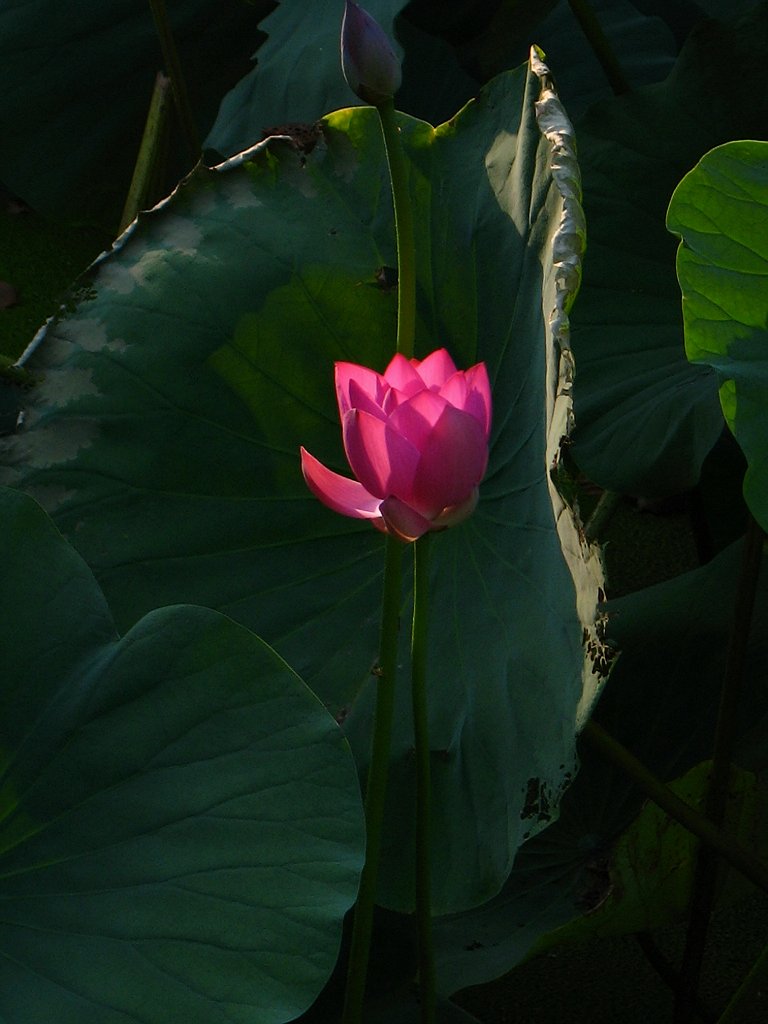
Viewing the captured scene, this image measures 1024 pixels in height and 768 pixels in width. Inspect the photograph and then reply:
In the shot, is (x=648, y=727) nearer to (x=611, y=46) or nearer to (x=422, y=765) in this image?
(x=422, y=765)

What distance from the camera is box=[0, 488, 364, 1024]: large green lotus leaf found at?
1.94ft

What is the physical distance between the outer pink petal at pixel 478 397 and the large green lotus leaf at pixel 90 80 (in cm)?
125

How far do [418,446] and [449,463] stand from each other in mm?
19

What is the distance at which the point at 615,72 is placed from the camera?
1.35 metres

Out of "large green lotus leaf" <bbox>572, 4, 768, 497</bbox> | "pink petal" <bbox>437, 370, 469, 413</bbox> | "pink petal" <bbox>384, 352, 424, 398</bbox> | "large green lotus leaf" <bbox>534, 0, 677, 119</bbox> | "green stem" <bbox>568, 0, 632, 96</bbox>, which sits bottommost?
"large green lotus leaf" <bbox>534, 0, 677, 119</bbox>

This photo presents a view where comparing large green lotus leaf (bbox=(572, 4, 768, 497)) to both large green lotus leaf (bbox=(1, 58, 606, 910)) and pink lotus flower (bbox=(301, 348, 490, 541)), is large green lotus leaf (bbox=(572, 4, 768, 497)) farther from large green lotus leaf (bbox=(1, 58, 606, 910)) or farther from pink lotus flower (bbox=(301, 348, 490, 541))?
pink lotus flower (bbox=(301, 348, 490, 541))

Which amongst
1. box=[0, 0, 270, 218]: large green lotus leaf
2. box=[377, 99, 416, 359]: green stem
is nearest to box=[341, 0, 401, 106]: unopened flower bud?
box=[377, 99, 416, 359]: green stem

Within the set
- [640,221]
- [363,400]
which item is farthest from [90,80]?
[363,400]

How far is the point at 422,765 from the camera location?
64cm

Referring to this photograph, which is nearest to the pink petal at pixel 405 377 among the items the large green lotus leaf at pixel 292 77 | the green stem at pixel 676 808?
the green stem at pixel 676 808

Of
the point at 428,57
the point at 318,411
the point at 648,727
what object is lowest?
the point at 648,727

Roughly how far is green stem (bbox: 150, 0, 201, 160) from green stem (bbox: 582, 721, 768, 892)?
34.0 inches

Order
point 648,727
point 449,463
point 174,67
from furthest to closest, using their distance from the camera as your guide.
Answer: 1. point 174,67
2. point 648,727
3. point 449,463

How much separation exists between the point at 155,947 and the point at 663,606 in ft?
2.24
